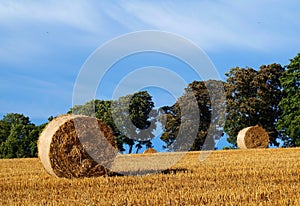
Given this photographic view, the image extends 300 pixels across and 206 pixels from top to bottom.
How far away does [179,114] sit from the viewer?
42.4 m

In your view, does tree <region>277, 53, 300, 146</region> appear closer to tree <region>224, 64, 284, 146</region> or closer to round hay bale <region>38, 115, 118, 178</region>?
tree <region>224, 64, 284, 146</region>

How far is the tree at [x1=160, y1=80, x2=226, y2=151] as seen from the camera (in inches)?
1560

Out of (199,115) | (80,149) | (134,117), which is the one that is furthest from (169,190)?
(199,115)

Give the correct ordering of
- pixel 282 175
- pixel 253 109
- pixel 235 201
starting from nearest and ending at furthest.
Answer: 1. pixel 235 201
2. pixel 282 175
3. pixel 253 109

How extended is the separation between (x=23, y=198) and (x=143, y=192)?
2.11 metres

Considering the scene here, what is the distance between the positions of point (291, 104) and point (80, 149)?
27.3 metres

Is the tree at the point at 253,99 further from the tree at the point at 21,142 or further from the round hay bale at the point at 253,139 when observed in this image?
the tree at the point at 21,142

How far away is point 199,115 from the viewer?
126ft

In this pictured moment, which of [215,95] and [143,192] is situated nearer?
[143,192]

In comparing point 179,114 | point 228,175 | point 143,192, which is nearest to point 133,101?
point 179,114

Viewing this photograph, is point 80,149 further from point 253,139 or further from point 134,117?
point 134,117

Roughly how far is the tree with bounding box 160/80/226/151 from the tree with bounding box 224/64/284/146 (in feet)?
3.35

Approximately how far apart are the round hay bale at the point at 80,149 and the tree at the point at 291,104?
25.9m

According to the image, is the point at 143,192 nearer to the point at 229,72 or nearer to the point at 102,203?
the point at 102,203
